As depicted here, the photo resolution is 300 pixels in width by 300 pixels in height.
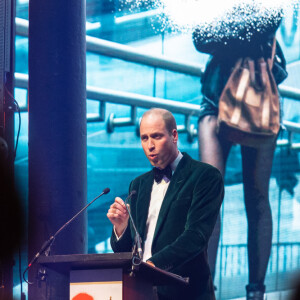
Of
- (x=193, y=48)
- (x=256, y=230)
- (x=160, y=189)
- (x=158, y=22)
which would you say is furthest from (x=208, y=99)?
(x=160, y=189)

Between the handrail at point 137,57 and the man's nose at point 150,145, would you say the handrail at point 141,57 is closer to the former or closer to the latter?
the handrail at point 137,57

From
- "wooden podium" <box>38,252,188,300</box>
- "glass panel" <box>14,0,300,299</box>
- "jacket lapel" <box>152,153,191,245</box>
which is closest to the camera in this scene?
"wooden podium" <box>38,252,188,300</box>

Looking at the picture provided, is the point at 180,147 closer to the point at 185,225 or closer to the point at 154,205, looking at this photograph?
the point at 154,205

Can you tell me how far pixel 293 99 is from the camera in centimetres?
488

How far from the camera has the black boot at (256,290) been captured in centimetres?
475

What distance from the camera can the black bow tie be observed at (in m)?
2.79

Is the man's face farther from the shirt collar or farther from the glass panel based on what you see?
the glass panel

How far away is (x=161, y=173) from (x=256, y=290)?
2320 millimetres

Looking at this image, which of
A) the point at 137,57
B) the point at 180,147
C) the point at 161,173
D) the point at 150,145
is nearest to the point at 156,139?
the point at 150,145

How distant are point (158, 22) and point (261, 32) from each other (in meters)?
0.81

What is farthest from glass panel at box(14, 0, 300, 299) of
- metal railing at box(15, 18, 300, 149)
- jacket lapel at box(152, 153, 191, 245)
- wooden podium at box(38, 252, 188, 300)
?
wooden podium at box(38, 252, 188, 300)

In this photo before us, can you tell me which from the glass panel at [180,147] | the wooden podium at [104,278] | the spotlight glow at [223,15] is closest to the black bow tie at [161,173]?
the wooden podium at [104,278]

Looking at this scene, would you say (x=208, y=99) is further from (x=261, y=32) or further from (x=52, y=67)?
(x=52, y=67)

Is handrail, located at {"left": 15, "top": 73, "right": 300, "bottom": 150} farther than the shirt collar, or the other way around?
handrail, located at {"left": 15, "top": 73, "right": 300, "bottom": 150}
